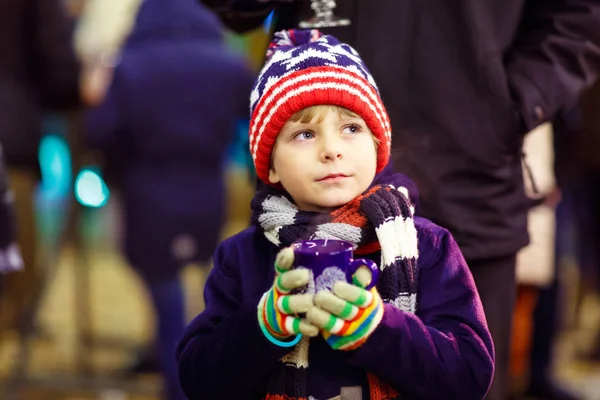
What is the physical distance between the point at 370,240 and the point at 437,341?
0.22 meters

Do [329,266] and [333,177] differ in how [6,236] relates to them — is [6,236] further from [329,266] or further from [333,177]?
[329,266]

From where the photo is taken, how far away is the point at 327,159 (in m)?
1.77

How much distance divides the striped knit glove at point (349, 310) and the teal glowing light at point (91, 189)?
3.13 metres

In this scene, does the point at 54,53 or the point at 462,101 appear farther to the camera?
the point at 54,53

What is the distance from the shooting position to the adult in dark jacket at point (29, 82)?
4.36m

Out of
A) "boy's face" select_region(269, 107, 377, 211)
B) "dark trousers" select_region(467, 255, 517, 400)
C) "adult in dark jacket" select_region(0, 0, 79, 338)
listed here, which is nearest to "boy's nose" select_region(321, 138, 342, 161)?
"boy's face" select_region(269, 107, 377, 211)

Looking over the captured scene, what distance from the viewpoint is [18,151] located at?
4359mm

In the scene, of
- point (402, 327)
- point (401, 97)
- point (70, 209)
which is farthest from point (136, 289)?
point (402, 327)

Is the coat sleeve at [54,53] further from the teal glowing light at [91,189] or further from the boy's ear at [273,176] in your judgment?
the boy's ear at [273,176]

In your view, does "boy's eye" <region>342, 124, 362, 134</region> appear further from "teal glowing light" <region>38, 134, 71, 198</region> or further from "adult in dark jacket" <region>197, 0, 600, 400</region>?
"teal glowing light" <region>38, 134, 71, 198</region>

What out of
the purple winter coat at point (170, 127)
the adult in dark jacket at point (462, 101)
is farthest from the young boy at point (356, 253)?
the purple winter coat at point (170, 127)

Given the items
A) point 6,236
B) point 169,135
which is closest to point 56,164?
point 169,135

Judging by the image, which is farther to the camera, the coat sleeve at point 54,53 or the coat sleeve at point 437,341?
the coat sleeve at point 54,53

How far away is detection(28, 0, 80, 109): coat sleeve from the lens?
443 cm
